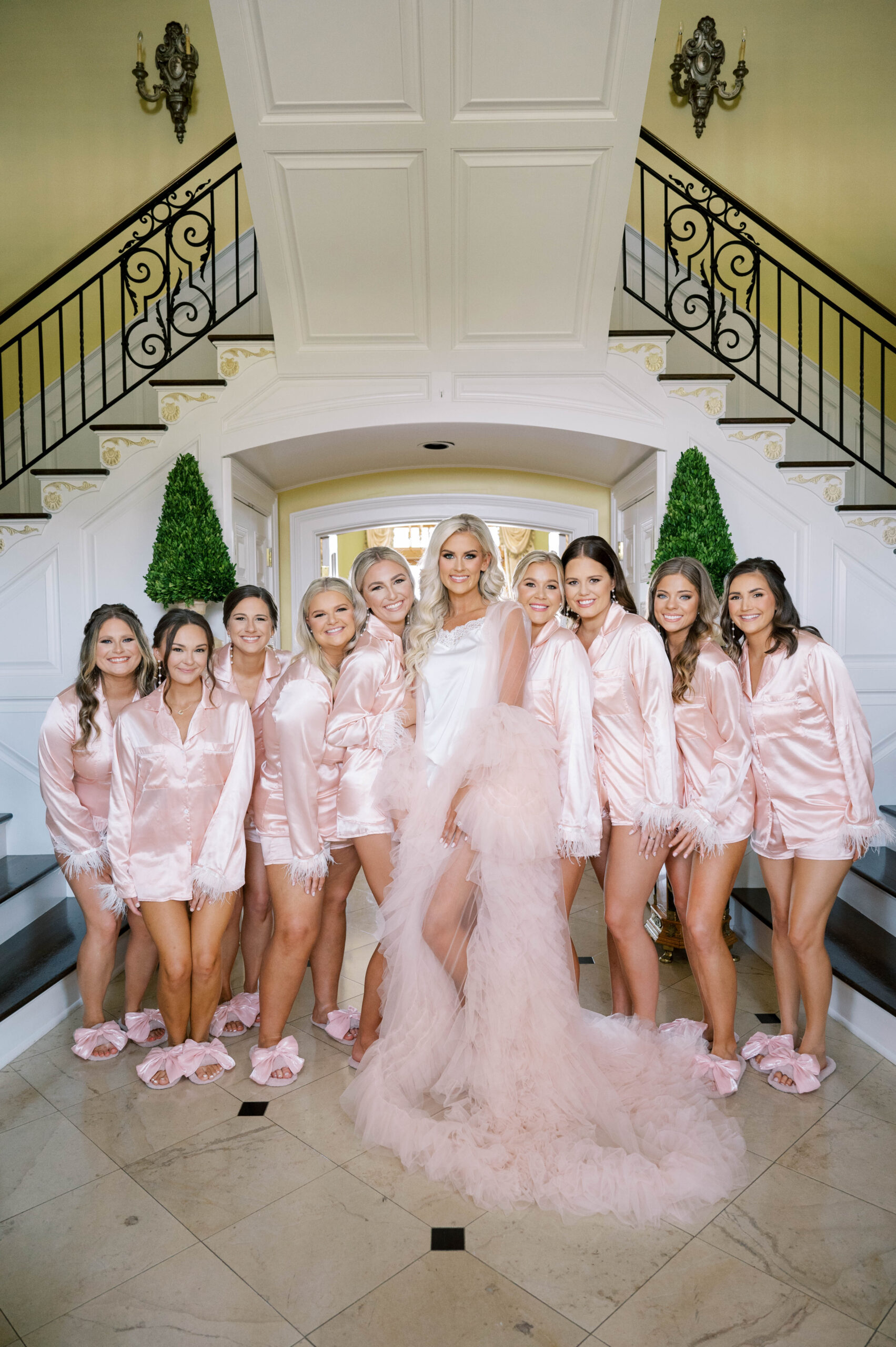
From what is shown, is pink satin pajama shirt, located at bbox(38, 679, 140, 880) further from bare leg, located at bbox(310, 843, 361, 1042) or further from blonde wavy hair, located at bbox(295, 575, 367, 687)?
bare leg, located at bbox(310, 843, 361, 1042)

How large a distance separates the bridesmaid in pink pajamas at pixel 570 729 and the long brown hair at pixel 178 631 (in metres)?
1.13

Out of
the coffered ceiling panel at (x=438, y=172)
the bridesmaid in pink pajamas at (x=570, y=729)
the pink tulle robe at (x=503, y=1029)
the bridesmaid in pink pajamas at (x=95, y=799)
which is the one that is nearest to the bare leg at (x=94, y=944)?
the bridesmaid in pink pajamas at (x=95, y=799)

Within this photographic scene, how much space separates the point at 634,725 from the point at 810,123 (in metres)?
6.76

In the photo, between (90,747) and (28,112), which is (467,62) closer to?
(90,747)

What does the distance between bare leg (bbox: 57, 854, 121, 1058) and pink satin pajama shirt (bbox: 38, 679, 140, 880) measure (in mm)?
51

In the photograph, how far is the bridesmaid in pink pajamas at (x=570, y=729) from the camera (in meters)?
2.76

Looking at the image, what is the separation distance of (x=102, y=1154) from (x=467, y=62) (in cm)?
487

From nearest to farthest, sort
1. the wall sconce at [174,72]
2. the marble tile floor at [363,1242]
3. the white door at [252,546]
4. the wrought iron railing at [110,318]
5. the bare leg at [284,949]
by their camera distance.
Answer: the marble tile floor at [363,1242] → the bare leg at [284,949] → the white door at [252,546] → the wrought iron railing at [110,318] → the wall sconce at [174,72]

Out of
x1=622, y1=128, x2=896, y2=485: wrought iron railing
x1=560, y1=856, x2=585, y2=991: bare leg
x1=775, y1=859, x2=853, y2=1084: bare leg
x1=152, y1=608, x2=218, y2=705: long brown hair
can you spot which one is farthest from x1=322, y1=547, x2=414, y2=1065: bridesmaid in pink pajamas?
x1=622, y1=128, x2=896, y2=485: wrought iron railing

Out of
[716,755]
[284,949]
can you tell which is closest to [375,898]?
[284,949]

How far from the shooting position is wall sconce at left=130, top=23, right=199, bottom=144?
702cm

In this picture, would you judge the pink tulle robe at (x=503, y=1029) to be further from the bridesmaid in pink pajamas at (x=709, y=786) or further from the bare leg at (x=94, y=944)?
the bare leg at (x=94, y=944)

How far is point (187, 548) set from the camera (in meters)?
4.98

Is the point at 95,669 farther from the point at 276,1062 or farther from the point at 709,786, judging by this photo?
the point at 709,786
